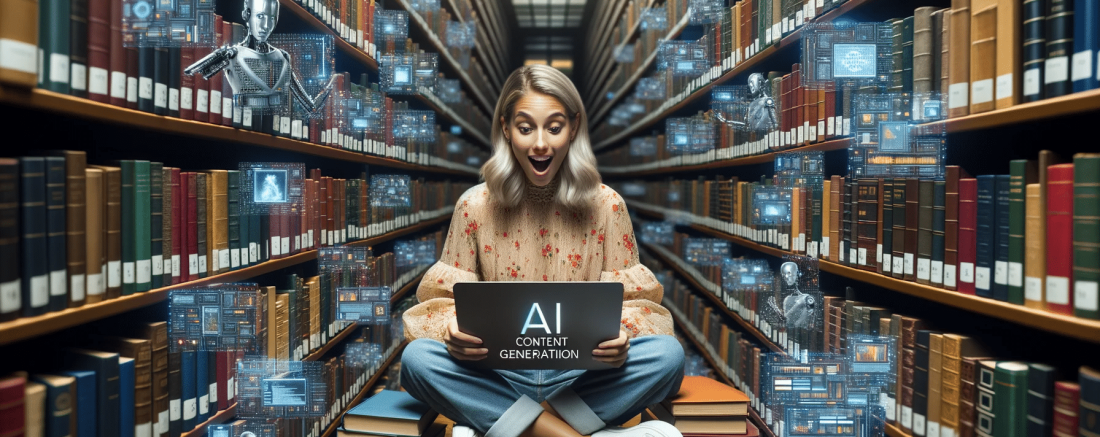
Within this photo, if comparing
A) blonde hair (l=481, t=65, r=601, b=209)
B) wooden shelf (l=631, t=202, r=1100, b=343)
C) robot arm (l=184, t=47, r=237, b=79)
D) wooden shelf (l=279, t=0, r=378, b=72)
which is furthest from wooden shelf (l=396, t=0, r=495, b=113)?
wooden shelf (l=631, t=202, r=1100, b=343)

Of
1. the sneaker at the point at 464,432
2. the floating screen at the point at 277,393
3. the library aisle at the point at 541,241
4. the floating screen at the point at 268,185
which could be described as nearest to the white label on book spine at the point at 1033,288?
the library aisle at the point at 541,241

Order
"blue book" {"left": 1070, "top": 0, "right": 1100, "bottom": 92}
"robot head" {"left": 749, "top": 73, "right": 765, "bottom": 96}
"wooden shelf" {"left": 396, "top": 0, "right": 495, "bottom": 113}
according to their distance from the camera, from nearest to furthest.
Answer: "blue book" {"left": 1070, "top": 0, "right": 1100, "bottom": 92} < "robot head" {"left": 749, "top": 73, "right": 765, "bottom": 96} < "wooden shelf" {"left": 396, "top": 0, "right": 495, "bottom": 113}

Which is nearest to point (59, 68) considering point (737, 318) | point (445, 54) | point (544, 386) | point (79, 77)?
point (79, 77)

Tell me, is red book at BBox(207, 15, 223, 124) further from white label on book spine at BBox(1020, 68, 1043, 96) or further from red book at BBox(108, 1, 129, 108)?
white label on book spine at BBox(1020, 68, 1043, 96)

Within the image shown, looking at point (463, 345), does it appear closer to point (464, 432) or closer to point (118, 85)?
point (464, 432)

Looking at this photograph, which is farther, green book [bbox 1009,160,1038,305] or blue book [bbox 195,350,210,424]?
blue book [bbox 195,350,210,424]

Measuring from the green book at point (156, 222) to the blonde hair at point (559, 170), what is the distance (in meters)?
0.85

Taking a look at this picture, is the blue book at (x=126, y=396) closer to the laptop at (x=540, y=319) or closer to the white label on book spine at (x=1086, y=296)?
the laptop at (x=540, y=319)

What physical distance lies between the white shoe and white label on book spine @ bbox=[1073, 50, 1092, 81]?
1.17 m

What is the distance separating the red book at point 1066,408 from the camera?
1209 mm

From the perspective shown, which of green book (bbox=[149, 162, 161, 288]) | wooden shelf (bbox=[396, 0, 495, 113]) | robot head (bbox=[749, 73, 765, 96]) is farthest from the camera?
wooden shelf (bbox=[396, 0, 495, 113])

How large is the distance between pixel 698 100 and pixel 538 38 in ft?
23.5

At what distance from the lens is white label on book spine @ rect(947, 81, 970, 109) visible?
1482 millimetres

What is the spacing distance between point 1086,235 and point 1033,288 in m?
0.16
